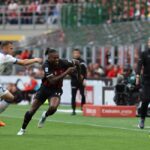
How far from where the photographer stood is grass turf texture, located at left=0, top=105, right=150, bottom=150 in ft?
54.4

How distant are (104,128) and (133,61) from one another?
50.3 ft

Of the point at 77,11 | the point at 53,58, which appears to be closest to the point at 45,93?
the point at 53,58

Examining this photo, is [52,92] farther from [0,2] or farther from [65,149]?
[0,2]

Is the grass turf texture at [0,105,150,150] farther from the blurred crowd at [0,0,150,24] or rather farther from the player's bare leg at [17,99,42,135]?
the blurred crowd at [0,0,150,24]

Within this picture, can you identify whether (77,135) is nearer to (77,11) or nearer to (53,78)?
(53,78)

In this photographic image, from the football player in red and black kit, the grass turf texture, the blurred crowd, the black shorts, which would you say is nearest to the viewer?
the grass turf texture

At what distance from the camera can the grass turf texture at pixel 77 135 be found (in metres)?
16.6

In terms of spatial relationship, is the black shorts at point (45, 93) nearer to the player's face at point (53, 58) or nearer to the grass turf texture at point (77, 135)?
the player's face at point (53, 58)

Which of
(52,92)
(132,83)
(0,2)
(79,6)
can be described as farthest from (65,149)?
(0,2)

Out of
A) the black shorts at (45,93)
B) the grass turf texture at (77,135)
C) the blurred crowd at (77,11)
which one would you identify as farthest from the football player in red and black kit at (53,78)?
the blurred crowd at (77,11)

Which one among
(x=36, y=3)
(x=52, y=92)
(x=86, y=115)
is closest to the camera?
(x=52, y=92)

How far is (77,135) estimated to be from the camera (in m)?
19.2

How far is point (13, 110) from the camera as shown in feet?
101

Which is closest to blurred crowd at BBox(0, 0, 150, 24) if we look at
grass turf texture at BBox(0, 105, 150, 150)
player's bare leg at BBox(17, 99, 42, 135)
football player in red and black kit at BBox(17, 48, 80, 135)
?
grass turf texture at BBox(0, 105, 150, 150)
